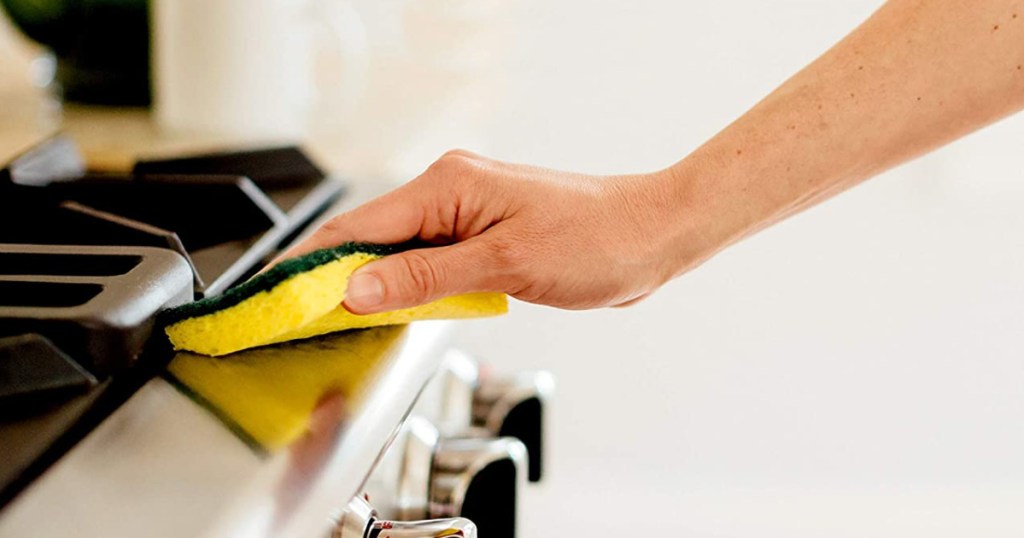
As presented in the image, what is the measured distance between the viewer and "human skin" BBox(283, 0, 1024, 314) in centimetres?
52

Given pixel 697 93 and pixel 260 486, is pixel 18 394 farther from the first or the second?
pixel 697 93

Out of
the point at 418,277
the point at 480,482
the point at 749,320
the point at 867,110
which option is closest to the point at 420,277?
the point at 418,277

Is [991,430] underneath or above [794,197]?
above

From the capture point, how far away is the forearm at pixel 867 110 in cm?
54

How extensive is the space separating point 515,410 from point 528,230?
15 cm

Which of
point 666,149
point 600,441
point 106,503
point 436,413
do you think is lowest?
point 106,503

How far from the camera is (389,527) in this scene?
38cm

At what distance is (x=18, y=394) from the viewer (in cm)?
36

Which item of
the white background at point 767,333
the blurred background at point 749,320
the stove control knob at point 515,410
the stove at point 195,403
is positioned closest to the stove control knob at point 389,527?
the stove at point 195,403

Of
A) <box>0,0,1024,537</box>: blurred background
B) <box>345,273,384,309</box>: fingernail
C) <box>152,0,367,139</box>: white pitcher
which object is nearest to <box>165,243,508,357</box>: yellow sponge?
<box>345,273,384,309</box>: fingernail

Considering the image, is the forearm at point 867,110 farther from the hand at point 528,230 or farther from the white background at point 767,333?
the white background at point 767,333

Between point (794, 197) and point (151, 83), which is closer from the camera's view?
point (794, 197)

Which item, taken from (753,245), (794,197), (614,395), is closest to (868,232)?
(753,245)

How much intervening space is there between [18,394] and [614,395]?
1.27 meters
